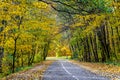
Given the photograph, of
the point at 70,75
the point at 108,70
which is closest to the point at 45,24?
the point at 108,70

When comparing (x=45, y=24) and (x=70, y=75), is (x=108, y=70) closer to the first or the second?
(x=70, y=75)

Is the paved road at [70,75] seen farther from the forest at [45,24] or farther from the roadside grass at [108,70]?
the forest at [45,24]

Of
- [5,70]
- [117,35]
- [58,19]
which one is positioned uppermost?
[58,19]

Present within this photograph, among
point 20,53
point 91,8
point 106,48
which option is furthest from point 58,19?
point 91,8

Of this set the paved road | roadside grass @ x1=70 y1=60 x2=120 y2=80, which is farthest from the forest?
the paved road

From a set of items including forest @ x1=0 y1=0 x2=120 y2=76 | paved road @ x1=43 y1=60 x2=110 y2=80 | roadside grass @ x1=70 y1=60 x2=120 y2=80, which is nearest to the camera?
forest @ x1=0 y1=0 x2=120 y2=76

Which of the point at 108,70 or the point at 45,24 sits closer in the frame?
the point at 108,70

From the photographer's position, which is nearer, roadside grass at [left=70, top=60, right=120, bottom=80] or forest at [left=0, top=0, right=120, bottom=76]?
forest at [left=0, top=0, right=120, bottom=76]

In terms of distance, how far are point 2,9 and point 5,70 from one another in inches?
455

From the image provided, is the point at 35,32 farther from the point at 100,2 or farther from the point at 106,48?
the point at 100,2

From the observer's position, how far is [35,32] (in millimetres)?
39688

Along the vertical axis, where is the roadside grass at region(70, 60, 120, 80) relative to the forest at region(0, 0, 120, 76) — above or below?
below

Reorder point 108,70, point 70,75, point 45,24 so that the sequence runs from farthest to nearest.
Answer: point 45,24 → point 108,70 → point 70,75

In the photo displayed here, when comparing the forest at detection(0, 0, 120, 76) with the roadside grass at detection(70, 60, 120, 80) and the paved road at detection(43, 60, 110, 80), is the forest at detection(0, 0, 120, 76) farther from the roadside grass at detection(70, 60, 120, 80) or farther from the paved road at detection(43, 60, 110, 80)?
the paved road at detection(43, 60, 110, 80)
